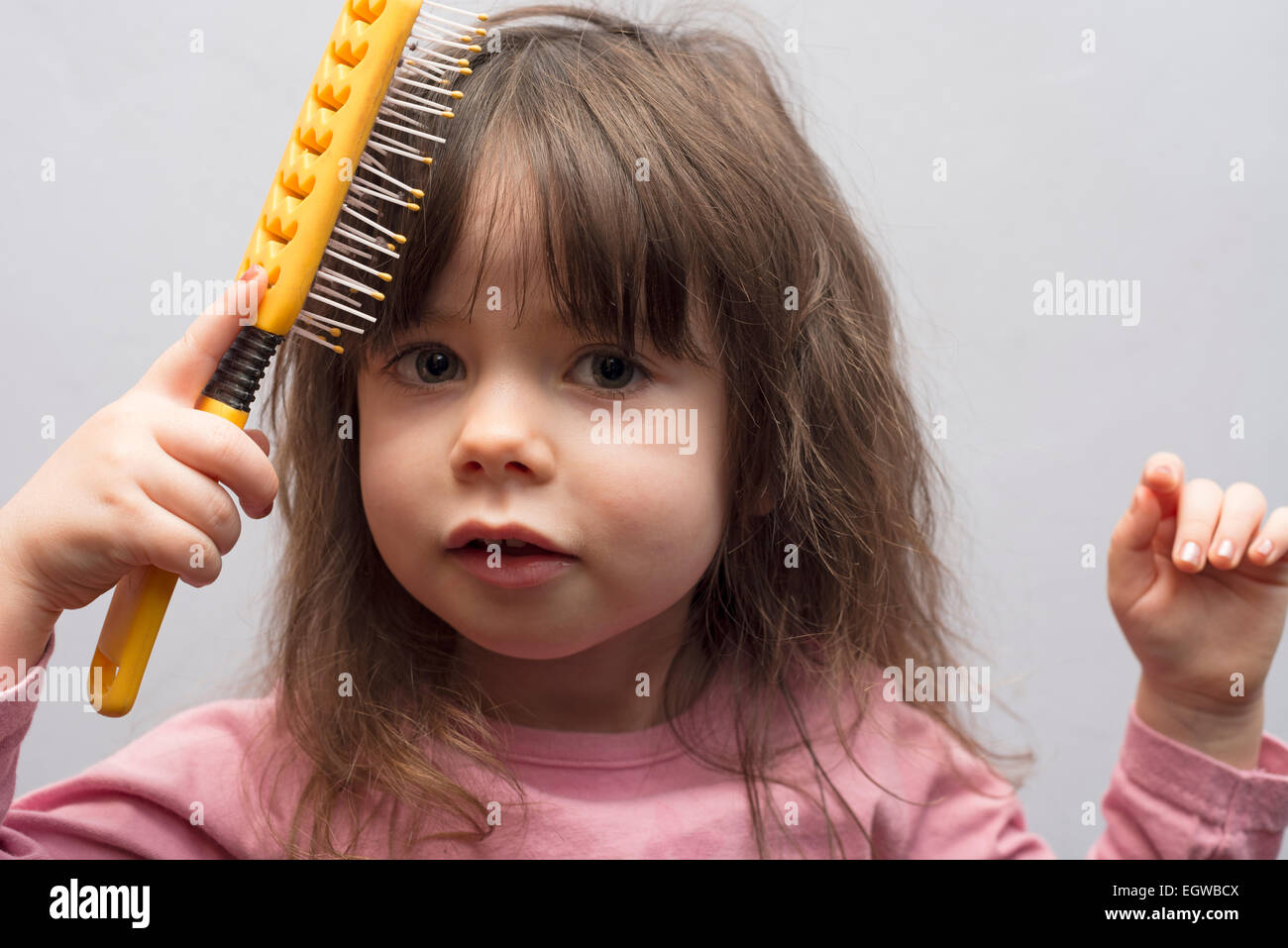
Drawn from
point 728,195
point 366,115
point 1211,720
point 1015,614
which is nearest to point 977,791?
point 1211,720

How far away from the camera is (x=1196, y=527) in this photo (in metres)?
0.72

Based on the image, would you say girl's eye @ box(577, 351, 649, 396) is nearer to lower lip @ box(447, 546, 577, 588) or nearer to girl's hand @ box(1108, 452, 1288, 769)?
lower lip @ box(447, 546, 577, 588)

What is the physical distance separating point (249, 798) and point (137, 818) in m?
0.06

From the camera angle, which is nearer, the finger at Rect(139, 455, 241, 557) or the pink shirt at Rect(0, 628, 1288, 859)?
the finger at Rect(139, 455, 241, 557)

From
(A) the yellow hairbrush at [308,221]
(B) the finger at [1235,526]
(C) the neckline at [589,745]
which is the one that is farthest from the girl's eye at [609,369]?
(B) the finger at [1235,526]

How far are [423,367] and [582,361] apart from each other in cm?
8

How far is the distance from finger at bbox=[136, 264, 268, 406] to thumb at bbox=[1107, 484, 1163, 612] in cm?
49

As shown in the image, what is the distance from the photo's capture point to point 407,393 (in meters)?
0.68

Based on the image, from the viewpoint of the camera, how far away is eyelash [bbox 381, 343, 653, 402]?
26.3 inches

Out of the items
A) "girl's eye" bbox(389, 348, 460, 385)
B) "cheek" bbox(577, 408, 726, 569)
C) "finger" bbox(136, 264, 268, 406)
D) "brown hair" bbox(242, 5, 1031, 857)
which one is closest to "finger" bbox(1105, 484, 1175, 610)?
→ "brown hair" bbox(242, 5, 1031, 857)

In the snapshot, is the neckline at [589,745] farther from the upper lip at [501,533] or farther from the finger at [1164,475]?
the finger at [1164,475]

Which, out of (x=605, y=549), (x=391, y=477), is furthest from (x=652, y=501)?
(x=391, y=477)

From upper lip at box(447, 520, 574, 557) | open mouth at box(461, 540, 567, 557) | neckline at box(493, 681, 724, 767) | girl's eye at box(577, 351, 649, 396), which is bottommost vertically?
neckline at box(493, 681, 724, 767)
